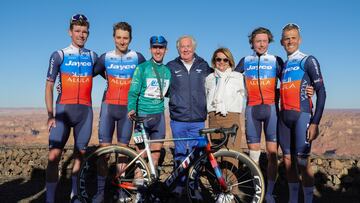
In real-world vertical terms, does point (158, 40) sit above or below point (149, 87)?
above

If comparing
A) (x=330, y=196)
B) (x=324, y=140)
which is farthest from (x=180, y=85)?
(x=324, y=140)

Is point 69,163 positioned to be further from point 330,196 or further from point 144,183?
point 330,196

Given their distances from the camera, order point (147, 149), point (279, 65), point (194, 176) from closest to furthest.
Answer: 1. point (194, 176)
2. point (147, 149)
3. point (279, 65)

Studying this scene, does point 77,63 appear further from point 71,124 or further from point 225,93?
point 225,93

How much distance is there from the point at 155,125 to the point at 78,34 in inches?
73.7

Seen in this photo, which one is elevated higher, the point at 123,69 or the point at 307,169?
the point at 123,69

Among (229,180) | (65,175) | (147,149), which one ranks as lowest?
(65,175)

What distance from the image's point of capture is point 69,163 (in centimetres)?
855

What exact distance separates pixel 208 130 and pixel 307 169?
172 cm

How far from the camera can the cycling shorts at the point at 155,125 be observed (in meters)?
5.46

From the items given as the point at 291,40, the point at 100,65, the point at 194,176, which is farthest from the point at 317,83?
the point at 100,65

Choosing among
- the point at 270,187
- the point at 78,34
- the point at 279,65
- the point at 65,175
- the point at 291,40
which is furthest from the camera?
the point at 65,175

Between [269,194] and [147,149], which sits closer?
[147,149]

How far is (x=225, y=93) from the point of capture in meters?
5.50
